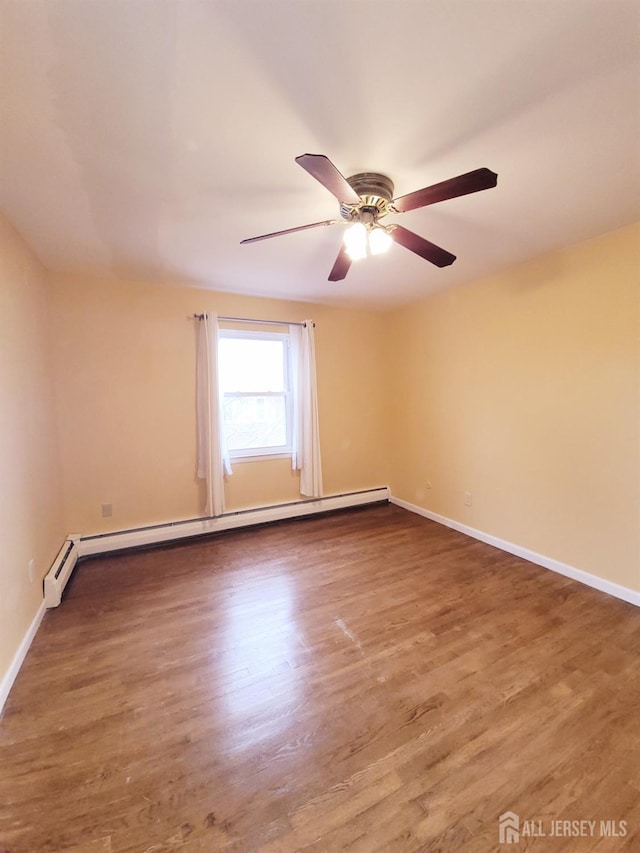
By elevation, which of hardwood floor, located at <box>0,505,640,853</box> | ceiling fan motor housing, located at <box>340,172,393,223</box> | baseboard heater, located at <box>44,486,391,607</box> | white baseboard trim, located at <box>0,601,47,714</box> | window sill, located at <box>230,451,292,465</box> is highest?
ceiling fan motor housing, located at <box>340,172,393,223</box>

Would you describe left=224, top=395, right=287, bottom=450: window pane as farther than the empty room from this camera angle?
Yes

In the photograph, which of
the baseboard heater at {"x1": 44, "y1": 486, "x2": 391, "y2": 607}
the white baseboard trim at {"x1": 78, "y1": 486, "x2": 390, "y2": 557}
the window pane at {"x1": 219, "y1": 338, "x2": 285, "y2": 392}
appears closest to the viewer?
the baseboard heater at {"x1": 44, "y1": 486, "x2": 391, "y2": 607}

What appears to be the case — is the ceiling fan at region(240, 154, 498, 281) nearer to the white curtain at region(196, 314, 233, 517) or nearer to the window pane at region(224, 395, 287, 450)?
the white curtain at region(196, 314, 233, 517)

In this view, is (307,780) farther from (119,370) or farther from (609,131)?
(119,370)

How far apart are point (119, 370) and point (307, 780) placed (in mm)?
3096

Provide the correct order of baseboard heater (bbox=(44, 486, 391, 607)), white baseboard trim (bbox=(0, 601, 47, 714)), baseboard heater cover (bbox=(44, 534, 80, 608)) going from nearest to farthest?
white baseboard trim (bbox=(0, 601, 47, 714)) → baseboard heater cover (bbox=(44, 534, 80, 608)) → baseboard heater (bbox=(44, 486, 391, 607))

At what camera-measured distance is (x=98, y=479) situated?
303cm

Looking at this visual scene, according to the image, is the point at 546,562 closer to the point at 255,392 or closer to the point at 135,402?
the point at 255,392

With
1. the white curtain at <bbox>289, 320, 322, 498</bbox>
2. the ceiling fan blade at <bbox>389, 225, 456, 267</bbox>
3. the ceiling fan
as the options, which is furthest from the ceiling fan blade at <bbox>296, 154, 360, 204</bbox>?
the white curtain at <bbox>289, 320, 322, 498</bbox>

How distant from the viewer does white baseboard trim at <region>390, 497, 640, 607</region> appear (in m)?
2.29

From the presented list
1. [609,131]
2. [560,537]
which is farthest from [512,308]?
[560,537]

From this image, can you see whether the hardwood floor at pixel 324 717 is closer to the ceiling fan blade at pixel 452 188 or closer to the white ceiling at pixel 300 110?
the ceiling fan blade at pixel 452 188

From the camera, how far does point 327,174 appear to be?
1229 millimetres

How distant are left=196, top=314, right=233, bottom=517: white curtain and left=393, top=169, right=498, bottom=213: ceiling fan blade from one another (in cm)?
222
